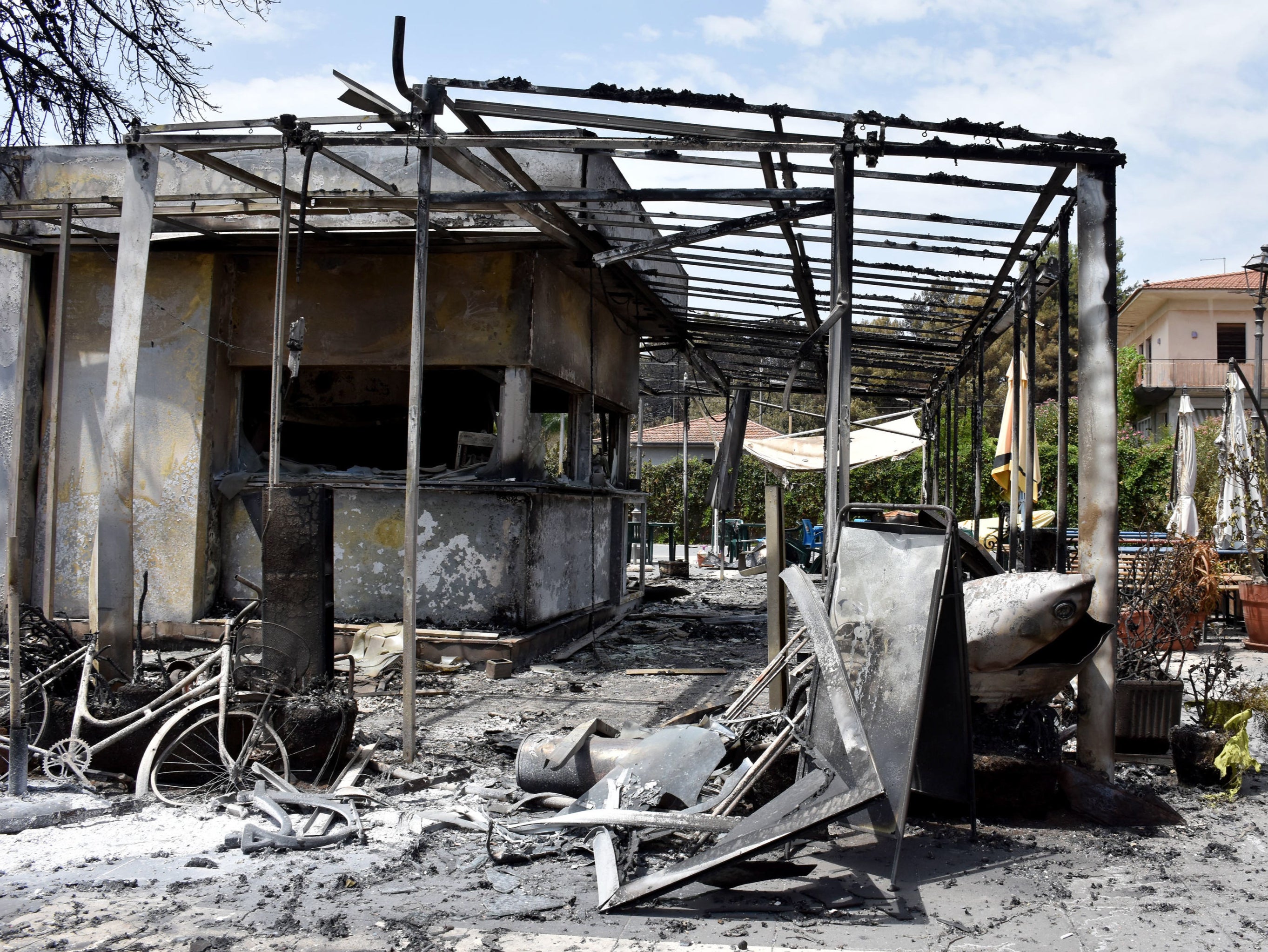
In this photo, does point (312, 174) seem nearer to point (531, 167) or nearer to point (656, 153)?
point (531, 167)

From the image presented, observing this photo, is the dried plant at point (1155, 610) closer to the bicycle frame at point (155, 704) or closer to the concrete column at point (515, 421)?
the bicycle frame at point (155, 704)

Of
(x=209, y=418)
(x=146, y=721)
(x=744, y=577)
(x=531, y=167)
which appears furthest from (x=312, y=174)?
(x=744, y=577)

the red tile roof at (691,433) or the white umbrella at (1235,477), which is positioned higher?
the red tile roof at (691,433)

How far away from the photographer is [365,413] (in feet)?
35.5

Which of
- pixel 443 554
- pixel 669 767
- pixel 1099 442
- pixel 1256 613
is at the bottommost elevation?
pixel 669 767

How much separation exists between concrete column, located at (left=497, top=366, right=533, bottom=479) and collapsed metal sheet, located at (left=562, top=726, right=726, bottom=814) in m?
4.41

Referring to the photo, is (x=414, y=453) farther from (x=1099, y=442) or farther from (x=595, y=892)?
(x=1099, y=442)

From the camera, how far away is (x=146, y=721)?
4.79 metres

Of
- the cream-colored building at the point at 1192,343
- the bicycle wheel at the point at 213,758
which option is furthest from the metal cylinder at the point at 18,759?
the cream-colored building at the point at 1192,343

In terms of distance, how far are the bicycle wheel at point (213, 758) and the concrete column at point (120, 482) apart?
3.61 feet

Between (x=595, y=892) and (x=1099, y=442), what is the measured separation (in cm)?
353

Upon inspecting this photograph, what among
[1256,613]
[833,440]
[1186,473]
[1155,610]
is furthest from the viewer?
[1186,473]

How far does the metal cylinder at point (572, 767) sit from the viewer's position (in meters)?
4.52

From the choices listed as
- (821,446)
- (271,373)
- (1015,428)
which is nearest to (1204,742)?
(1015,428)
